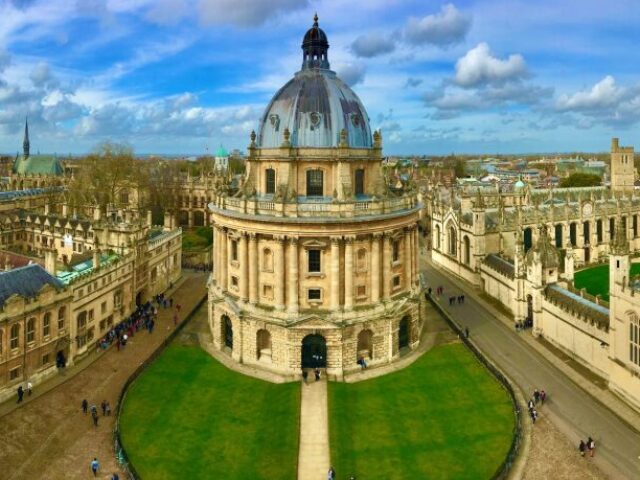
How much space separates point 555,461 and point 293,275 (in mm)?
19843

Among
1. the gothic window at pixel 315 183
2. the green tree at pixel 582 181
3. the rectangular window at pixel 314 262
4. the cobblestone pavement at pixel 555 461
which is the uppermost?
the green tree at pixel 582 181

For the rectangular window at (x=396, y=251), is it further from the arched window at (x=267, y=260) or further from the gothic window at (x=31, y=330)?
the gothic window at (x=31, y=330)

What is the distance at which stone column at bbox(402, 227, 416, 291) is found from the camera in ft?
143

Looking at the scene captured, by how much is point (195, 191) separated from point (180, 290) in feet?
167

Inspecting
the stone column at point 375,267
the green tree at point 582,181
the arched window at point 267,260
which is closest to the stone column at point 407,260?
the stone column at point 375,267

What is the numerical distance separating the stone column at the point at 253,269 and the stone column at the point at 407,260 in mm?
11572

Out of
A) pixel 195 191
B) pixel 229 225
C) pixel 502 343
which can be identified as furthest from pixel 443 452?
pixel 195 191

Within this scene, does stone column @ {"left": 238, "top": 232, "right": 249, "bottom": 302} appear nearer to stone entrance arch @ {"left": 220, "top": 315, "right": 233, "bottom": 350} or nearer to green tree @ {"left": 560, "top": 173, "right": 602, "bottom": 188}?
Answer: stone entrance arch @ {"left": 220, "top": 315, "right": 233, "bottom": 350}

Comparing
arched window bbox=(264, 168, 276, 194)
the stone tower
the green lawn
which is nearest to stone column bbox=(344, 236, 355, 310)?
arched window bbox=(264, 168, 276, 194)

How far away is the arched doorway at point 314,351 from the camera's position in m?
39.8

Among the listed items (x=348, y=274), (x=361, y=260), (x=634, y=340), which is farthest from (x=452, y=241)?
(x=634, y=340)

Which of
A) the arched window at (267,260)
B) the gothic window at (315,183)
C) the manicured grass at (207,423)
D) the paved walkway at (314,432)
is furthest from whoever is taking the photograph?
the gothic window at (315,183)

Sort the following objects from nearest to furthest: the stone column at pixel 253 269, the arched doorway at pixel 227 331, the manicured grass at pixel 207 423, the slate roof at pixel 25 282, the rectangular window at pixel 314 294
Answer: the manicured grass at pixel 207 423 → the slate roof at pixel 25 282 → the rectangular window at pixel 314 294 → the stone column at pixel 253 269 → the arched doorway at pixel 227 331

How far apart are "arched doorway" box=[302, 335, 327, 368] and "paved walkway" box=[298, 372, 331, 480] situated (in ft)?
5.02
